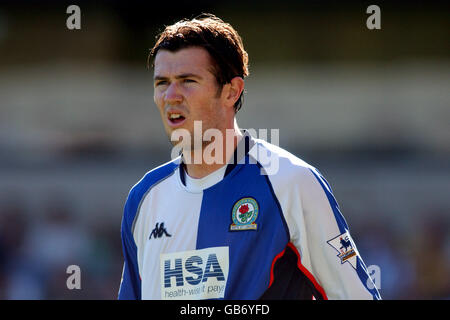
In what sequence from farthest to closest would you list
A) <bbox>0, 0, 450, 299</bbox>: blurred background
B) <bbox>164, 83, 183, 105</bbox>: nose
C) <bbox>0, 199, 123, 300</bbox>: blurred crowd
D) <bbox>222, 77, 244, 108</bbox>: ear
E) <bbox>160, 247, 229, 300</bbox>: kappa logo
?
<bbox>0, 0, 450, 299</bbox>: blurred background, <bbox>0, 199, 123, 300</bbox>: blurred crowd, <bbox>222, 77, 244, 108</bbox>: ear, <bbox>164, 83, 183, 105</bbox>: nose, <bbox>160, 247, 229, 300</bbox>: kappa logo

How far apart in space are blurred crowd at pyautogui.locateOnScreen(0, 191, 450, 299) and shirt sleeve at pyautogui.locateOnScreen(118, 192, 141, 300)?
491 cm

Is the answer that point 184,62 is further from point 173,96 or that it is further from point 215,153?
point 215,153

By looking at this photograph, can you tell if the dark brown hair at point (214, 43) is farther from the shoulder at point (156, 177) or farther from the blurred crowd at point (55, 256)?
the blurred crowd at point (55, 256)

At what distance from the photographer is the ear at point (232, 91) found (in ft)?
9.75

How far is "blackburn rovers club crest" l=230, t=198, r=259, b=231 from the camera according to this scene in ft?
8.87

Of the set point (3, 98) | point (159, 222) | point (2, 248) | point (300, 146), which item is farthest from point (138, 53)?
point (159, 222)

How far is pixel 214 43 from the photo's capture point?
2.96 meters

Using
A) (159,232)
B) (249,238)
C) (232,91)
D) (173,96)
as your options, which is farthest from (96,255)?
(249,238)

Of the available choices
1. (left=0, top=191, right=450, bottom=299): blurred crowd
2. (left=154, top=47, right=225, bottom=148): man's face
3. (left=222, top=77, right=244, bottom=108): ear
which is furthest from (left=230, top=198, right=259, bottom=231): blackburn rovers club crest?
(left=0, top=191, right=450, bottom=299): blurred crowd

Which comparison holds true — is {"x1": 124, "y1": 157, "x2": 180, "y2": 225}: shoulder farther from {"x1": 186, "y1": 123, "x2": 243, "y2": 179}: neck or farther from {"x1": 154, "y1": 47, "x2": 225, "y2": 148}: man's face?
{"x1": 154, "y1": 47, "x2": 225, "y2": 148}: man's face

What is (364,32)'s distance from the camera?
1088 cm

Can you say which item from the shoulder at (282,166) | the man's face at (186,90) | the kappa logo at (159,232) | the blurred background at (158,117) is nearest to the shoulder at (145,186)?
the kappa logo at (159,232)

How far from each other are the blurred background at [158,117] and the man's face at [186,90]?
18.8 ft

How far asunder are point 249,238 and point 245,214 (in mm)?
102
